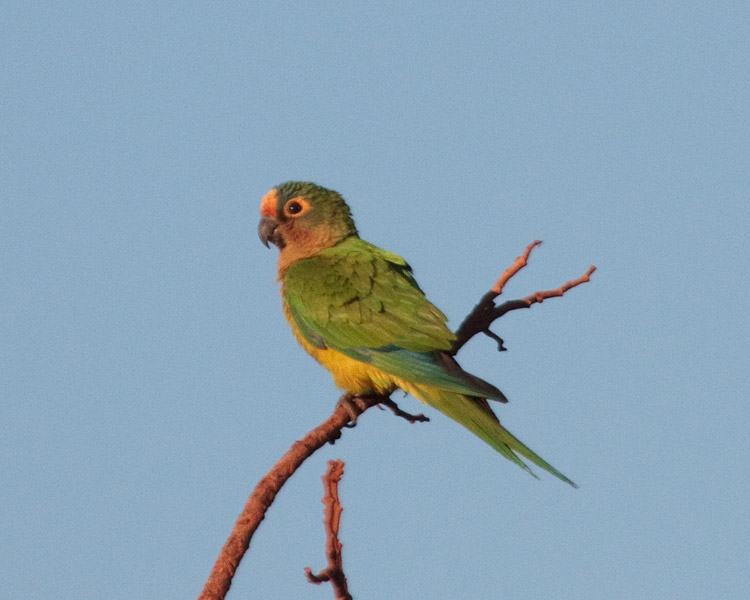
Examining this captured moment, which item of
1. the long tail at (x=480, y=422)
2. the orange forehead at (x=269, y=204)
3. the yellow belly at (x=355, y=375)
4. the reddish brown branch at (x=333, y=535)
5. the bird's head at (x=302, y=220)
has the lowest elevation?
the reddish brown branch at (x=333, y=535)

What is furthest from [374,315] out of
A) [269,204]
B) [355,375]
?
[269,204]

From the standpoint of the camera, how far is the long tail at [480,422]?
14.3 feet

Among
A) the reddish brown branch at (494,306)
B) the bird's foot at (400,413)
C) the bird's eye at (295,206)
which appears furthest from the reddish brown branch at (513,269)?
the bird's eye at (295,206)

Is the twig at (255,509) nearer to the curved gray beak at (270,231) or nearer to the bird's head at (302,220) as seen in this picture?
the bird's head at (302,220)

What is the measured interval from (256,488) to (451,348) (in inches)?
72.1

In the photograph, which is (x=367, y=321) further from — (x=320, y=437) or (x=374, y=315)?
(x=320, y=437)

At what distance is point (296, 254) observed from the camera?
6.50 metres

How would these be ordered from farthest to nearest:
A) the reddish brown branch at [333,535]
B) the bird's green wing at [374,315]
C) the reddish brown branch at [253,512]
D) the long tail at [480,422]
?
the bird's green wing at [374,315], the long tail at [480,422], the reddish brown branch at [253,512], the reddish brown branch at [333,535]

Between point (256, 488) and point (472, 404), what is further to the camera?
point (472, 404)

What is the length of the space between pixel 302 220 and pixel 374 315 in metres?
1.38

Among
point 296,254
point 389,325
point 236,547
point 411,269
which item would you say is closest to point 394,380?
point 389,325

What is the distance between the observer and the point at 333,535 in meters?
3.16

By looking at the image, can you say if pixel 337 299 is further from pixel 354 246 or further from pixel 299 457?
pixel 299 457

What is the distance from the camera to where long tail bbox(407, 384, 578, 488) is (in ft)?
14.3
